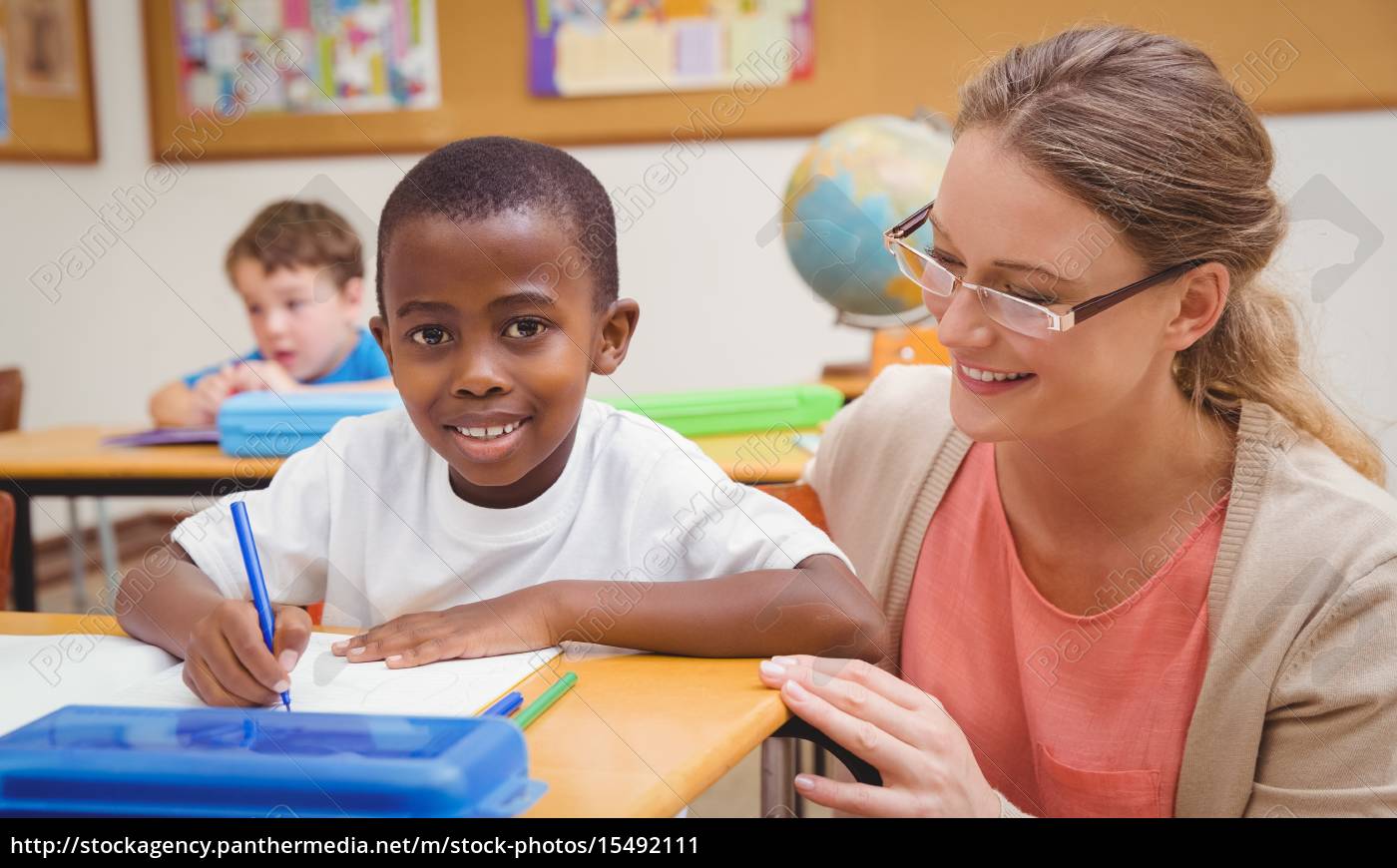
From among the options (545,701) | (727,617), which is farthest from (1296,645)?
(545,701)

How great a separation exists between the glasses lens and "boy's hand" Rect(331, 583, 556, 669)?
42 centimetres

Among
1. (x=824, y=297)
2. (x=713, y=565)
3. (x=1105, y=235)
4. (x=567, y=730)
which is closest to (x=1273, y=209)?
(x=1105, y=235)

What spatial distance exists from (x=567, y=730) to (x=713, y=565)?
0.93 feet

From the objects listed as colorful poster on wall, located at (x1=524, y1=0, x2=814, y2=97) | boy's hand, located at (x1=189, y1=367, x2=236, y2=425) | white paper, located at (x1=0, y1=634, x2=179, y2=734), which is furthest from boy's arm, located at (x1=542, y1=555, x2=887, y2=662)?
colorful poster on wall, located at (x1=524, y1=0, x2=814, y2=97)

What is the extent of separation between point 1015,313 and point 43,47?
3.93 m

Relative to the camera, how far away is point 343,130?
3906mm

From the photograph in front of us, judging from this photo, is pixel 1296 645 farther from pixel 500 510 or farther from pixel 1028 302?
pixel 500 510

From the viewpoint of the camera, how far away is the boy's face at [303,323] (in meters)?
2.50

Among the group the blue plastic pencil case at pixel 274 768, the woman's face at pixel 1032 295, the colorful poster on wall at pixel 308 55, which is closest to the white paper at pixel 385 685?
the blue plastic pencil case at pixel 274 768

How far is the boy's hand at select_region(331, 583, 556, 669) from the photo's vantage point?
2.97 feet

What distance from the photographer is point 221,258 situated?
13.5 feet

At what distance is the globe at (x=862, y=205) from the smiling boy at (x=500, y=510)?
1108 millimetres

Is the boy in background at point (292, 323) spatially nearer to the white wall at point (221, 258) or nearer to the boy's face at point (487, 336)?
the white wall at point (221, 258)
